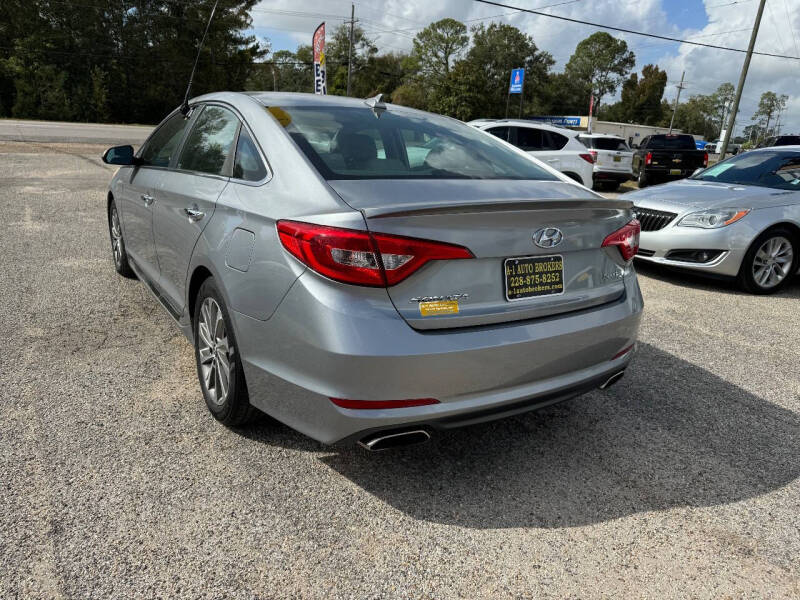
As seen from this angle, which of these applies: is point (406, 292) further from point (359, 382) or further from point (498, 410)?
point (498, 410)

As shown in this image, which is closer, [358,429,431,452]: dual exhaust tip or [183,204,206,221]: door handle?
[358,429,431,452]: dual exhaust tip

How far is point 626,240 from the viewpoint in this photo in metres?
2.86

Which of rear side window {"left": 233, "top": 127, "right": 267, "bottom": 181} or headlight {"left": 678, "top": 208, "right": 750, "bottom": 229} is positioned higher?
rear side window {"left": 233, "top": 127, "right": 267, "bottom": 181}

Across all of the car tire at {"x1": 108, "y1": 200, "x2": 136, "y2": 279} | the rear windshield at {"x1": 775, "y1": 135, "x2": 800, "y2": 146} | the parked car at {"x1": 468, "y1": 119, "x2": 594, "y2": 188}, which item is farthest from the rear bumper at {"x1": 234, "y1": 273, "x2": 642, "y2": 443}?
the rear windshield at {"x1": 775, "y1": 135, "x2": 800, "y2": 146}

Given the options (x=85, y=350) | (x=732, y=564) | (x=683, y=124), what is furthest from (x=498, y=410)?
(x=683, y=124)

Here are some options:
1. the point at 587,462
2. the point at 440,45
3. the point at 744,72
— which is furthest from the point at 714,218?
the point at 440,45

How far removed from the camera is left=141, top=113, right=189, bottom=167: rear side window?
3.93 meters

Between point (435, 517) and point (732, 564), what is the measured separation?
3.62ft

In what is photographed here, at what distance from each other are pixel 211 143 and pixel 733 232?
16.8 ft

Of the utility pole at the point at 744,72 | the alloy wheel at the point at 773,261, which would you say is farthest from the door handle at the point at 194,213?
the utility pole at the point at 744,72

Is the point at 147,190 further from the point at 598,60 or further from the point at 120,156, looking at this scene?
the point at 598,60

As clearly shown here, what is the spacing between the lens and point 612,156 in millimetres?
17125

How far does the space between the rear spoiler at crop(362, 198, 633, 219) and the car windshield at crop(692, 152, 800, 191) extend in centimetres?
527

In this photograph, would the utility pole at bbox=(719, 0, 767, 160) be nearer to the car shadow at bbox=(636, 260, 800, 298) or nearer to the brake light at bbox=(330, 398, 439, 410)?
the car shadow at bbox=(636, 260, 800, 298)
